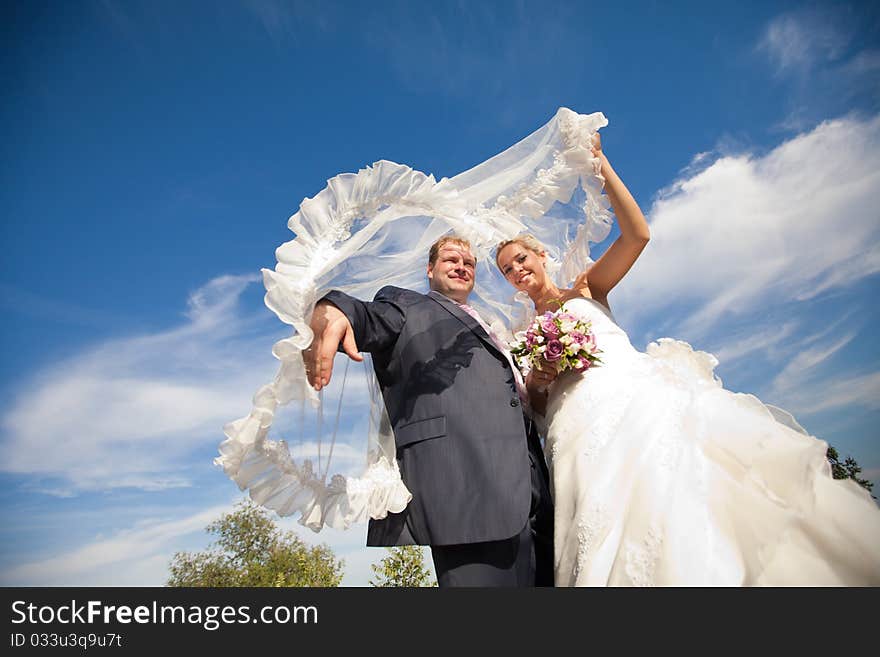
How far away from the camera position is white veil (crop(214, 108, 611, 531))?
2.38 m

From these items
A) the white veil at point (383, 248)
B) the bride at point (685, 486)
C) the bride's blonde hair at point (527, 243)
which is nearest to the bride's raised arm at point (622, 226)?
the white veil at point (383, 248)

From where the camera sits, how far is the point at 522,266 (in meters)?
3.85

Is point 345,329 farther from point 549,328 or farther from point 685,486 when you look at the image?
point 685,486

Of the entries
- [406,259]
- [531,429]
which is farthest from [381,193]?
[531,429]

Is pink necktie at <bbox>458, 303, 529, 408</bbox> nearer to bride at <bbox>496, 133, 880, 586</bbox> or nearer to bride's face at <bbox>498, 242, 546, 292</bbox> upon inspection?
bride at <bbox>496, 133, 880, 586</bbox>

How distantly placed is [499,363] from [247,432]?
60.2 inches

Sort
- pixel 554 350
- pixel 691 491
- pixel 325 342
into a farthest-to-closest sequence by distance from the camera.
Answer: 1. pixel 554 350
2. pixel 325 342
3. pixel 691 491

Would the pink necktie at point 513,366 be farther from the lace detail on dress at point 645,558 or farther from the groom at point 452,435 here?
the lace detail on dress at point 645,558

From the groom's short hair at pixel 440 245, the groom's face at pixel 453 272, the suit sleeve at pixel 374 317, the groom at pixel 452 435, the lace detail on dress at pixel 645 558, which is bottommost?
the lace detail on dress at pixel 645 558

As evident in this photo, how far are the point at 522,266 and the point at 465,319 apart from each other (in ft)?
2.91

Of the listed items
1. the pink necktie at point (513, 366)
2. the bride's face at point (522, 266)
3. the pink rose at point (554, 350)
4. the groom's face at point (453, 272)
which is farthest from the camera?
the bride's face at point (522, 266)

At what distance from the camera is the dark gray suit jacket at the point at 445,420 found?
103 inches

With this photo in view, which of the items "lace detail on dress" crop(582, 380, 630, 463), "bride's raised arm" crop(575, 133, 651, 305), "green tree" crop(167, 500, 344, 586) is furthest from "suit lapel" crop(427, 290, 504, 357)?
"green tree" crop(167, 500, 344, 586)

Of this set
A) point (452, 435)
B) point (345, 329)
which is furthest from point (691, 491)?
point (345, 329)
